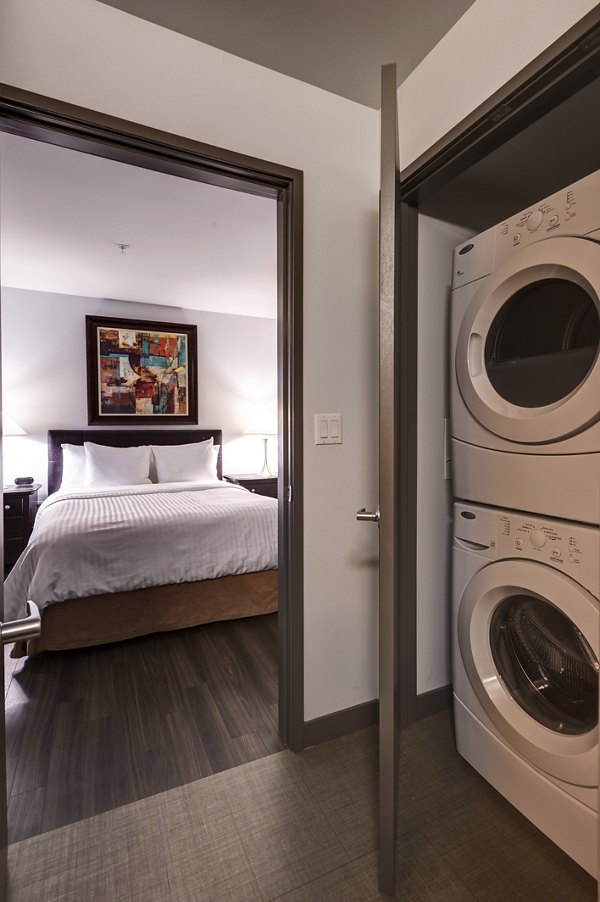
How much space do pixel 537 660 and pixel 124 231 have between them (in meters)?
3.31

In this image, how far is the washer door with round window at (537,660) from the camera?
1.19m

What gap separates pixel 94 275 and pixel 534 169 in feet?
11.3

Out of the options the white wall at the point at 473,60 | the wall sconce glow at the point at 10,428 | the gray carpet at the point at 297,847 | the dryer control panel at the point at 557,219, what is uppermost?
the white wall at the point at 473,60

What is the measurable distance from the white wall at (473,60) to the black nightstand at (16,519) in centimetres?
377

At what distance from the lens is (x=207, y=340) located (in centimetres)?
508

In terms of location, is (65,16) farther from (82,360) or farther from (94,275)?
(82,360)

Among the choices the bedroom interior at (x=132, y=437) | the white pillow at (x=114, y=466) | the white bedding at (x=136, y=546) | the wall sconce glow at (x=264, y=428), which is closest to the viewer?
the bedroom interior at (x=132, y=437)

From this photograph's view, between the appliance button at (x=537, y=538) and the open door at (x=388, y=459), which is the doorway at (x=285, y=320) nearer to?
the open door at (x=388, y=459)

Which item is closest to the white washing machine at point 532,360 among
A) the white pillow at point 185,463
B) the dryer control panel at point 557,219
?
the dryer control panel at point 557,219

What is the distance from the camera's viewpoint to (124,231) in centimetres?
→ 310

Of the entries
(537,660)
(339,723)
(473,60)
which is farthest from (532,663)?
(473,60)

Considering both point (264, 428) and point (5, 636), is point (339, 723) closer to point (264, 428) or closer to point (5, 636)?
point (5, 636)

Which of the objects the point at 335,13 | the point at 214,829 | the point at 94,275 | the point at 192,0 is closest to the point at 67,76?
the point at 192,0

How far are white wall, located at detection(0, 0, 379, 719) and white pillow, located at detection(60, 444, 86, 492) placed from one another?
321cm
